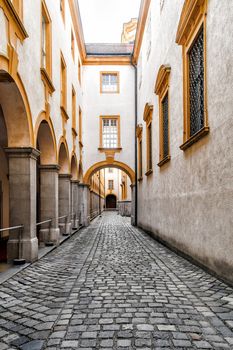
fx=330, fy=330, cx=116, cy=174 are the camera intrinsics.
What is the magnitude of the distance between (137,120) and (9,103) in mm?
14364

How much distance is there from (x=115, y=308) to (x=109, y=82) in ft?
64.2

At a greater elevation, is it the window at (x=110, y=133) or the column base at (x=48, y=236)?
the window at (x=110, y=133)

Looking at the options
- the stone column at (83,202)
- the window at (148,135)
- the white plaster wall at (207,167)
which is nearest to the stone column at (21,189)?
the white plaster wall at (207,167)

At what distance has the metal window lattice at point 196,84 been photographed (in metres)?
7.52

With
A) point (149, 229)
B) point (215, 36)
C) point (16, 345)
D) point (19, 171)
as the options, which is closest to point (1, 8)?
point (19, 171)

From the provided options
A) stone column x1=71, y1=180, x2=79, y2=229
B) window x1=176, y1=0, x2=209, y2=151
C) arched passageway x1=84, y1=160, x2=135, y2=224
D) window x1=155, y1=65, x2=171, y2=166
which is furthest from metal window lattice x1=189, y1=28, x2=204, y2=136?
arched passageway x1=84, y1=160, x2=135, y2=224

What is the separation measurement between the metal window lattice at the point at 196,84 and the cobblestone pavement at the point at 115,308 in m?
3.36

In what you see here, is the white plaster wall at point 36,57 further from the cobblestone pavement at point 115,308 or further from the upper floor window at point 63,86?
the cobblestone pavement at point 115,308

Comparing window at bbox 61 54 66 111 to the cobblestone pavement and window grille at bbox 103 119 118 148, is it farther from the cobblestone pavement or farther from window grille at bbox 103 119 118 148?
window grille at bbox 103 119 118 148

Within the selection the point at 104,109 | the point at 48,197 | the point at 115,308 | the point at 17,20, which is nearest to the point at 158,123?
the point at 48,197

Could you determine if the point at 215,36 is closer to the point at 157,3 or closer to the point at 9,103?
the point at 9,103

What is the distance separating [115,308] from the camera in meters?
4.43

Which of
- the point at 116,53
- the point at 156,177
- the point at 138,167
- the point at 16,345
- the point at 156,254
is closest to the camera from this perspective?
the point at 16,345

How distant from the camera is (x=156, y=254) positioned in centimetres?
916
